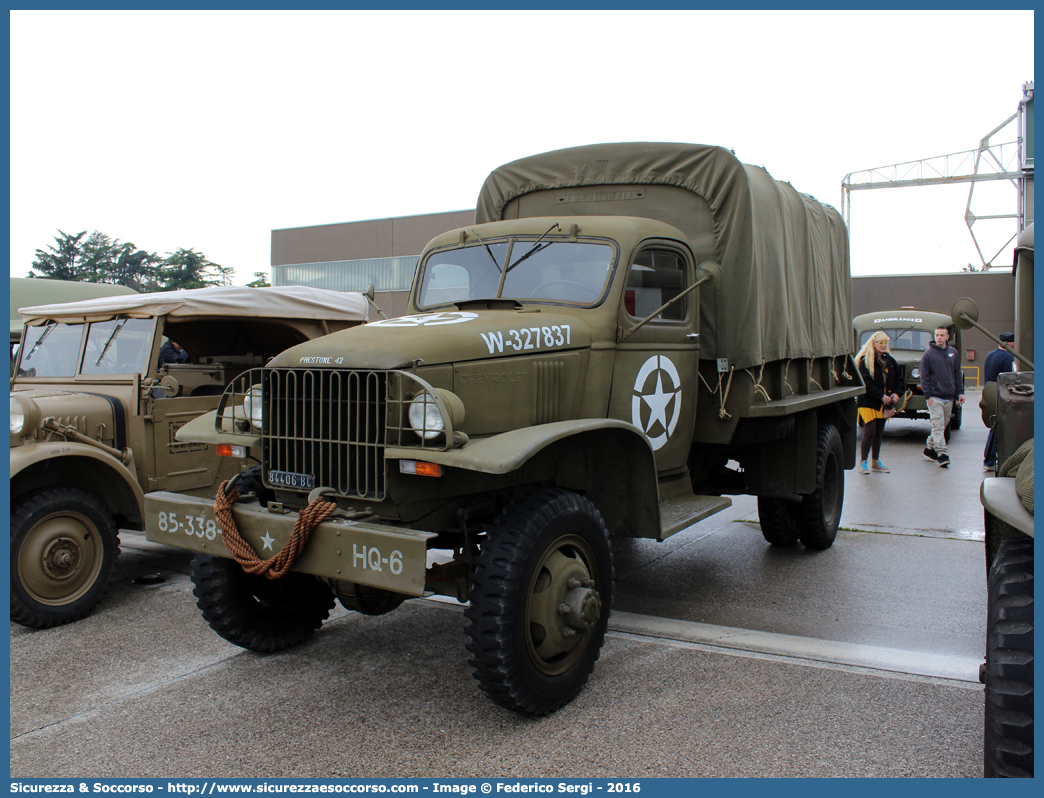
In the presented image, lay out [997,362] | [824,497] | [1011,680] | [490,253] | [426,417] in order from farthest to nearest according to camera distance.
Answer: [997,362] → [824,497] → [490,253] → [426,417] → [1011,680]

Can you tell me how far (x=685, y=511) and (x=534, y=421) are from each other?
1.26 meters

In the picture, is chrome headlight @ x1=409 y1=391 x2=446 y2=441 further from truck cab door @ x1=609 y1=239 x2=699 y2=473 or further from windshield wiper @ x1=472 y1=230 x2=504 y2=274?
windshield wiper @ x1=472 y1=230 x2=504 y2=274

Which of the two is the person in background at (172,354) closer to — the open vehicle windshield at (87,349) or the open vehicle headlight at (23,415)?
the open vehicle windshield at (87,349)

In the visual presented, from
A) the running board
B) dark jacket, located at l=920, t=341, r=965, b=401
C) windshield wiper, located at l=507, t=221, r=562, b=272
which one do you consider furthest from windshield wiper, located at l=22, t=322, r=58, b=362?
dark jacket, located at l=920, t=341, r=965, b=401

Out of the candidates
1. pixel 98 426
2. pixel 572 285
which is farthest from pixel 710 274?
pixel 98 426

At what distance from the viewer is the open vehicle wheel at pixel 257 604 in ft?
13.3

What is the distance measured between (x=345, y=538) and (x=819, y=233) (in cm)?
533

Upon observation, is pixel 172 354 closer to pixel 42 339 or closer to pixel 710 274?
pixel 42 339

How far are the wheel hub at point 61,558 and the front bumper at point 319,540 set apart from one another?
1.42m

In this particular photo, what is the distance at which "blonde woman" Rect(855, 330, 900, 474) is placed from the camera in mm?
10078

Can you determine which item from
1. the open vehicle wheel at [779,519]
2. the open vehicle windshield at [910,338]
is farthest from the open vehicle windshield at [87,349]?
the open vehicle windshield at [910,338]

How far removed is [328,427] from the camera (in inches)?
143

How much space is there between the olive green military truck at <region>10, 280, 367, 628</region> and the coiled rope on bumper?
1.82m

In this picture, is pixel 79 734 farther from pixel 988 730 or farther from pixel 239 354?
pixel 239 354
